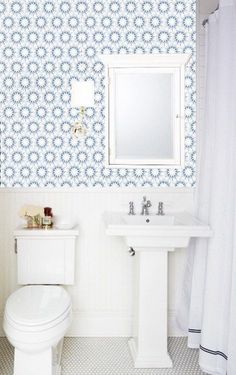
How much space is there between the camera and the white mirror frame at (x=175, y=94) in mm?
2693

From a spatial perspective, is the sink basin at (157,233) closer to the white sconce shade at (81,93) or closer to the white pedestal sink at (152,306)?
the white pedestal sink at (152,306)

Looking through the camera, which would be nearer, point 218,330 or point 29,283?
point 218,330

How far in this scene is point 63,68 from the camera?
2689mm

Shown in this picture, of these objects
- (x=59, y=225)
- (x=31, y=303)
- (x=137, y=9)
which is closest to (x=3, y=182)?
(x=59, y=225)

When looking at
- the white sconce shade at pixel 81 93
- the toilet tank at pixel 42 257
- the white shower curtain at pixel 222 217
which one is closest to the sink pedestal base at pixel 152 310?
the white shower curtain at pixel 222 217

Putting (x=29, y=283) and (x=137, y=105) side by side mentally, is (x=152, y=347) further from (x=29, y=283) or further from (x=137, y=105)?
(x=137, y=105)

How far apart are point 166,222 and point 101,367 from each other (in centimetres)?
98

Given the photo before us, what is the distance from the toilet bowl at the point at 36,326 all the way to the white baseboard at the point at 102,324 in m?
0.57

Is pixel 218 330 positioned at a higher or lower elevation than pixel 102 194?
lower

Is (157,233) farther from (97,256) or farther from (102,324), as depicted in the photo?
(102,324)

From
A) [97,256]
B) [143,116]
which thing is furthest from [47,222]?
[143,116]

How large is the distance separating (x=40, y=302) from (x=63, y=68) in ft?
5.21

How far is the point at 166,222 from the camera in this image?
257 centimetres

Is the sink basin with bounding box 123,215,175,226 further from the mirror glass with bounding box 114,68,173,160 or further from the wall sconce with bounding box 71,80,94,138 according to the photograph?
the wall sconce with bounding box 71,80,94,138
